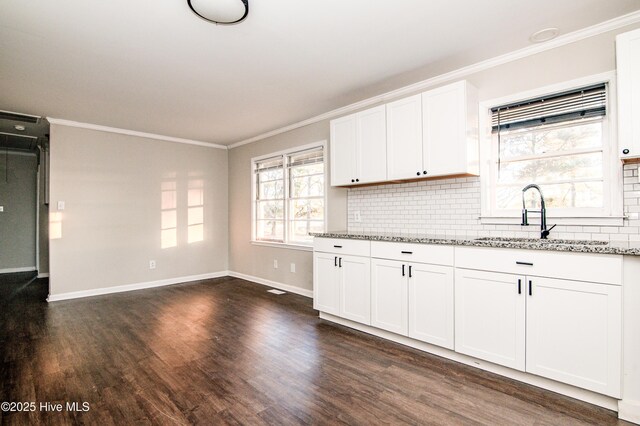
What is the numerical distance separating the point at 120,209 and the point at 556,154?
5.56 metres

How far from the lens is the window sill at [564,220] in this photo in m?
2.30

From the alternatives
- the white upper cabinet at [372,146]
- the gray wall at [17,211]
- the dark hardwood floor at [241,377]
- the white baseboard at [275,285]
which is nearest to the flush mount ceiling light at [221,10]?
the white upper cabinet at [372,146]

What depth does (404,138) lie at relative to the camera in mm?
3127

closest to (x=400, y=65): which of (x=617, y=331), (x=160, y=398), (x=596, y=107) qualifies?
(x=596, y=107)

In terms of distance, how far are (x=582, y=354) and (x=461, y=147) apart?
1.65 metres

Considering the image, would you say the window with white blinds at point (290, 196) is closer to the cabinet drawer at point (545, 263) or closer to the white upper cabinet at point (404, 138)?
the white upper cabinet at point (404, 138)

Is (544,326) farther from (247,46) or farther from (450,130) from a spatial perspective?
(247,46)

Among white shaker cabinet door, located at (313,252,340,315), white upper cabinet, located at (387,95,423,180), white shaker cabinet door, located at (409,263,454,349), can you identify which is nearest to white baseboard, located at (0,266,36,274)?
white shaker cabinet door, located at (313,252,340,315)

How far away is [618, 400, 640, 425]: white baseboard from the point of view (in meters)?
1.82

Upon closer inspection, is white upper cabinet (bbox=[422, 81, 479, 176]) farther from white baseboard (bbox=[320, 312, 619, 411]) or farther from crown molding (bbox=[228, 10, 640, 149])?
white baseboard (bbox=[320, 312, 619, 411])

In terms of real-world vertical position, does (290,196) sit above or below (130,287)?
above

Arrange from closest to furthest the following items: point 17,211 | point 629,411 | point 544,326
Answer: point 629,411 < point 544,326 < point 17,211

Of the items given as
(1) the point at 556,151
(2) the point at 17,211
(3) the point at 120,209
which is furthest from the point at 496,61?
(2) the point at 17,211

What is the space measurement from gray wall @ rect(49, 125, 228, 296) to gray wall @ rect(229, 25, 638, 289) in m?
0.49
